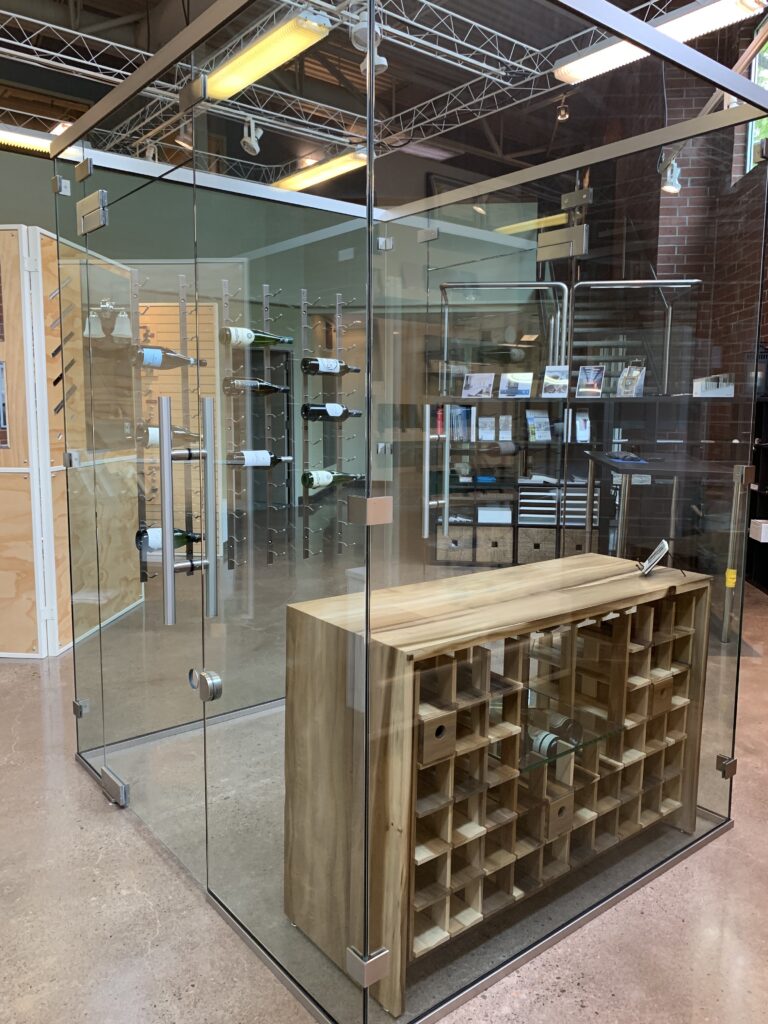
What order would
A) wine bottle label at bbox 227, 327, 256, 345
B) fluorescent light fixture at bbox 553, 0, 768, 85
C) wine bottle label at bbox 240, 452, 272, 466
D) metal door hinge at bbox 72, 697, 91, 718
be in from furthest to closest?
metal door hinge at bbox 72, 697, 91, 718, wine bottle label at bbox 240, 452, 272, 466, wine bottle label at bbox 227, 327, 256, 345, fluorescent light fixture at bbox 553, 0, 768, 85

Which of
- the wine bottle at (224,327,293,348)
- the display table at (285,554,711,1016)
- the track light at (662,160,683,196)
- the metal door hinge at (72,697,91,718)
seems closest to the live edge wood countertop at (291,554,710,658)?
the display table at (285,554,711,1016)

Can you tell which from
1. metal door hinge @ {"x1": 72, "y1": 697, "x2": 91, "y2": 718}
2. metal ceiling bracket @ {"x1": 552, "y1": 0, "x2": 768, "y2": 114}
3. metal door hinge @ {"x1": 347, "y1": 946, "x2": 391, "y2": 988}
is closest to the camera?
metal door hinge @ {"x1": 347, "y1": 946, "x2": 391, "y2": 988}

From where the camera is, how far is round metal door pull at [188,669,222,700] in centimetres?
207

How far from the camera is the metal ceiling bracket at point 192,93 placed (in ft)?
6.17

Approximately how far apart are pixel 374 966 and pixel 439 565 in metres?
1.03

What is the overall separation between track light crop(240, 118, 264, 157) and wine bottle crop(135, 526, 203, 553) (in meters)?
1.15

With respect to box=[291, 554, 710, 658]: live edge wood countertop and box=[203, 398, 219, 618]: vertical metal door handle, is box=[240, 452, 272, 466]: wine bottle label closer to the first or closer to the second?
box=[203, 398, 219, 618]: vertical metal door handle

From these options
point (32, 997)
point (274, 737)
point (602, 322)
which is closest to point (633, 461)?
point (602, 322)

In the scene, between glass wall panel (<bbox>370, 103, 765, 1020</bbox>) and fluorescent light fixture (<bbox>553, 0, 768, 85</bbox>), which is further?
fluorescent light fixture (<bbox>553, 0, 768, 85</bbox>)

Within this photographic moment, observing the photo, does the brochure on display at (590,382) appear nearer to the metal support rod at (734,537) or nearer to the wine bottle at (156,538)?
the metal support rod at (734,537)

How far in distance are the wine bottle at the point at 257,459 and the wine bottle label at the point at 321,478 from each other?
263 mm

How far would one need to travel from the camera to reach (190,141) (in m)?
2.05

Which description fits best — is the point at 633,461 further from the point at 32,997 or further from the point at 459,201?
the point at 32,997

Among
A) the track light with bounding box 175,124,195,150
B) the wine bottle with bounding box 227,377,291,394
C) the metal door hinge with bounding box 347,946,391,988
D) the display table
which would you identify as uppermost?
the track light with bounding box 175,124,195,150
